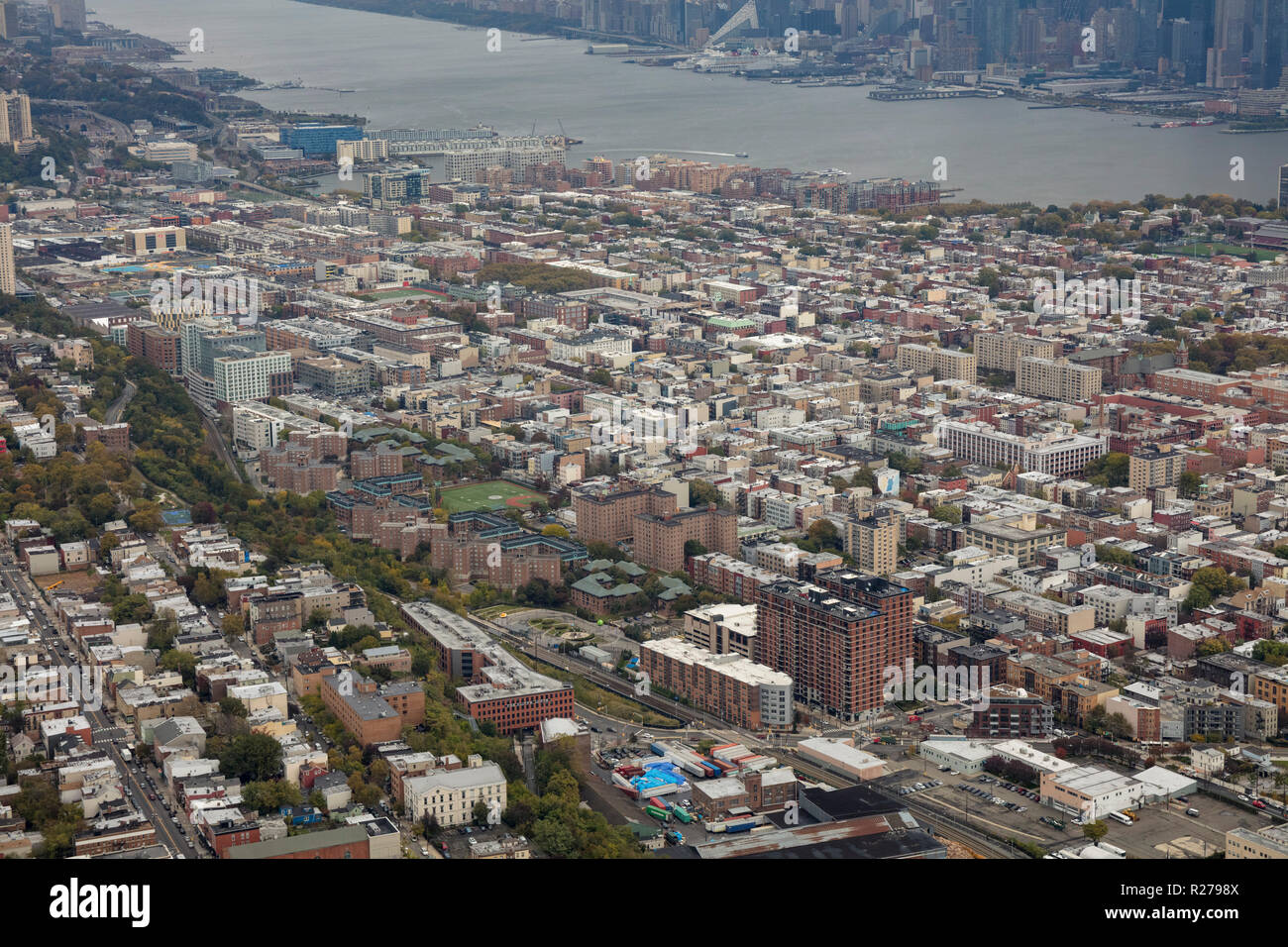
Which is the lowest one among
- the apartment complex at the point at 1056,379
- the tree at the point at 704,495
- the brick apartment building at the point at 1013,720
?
the brick apartment building at the point at 1013,720

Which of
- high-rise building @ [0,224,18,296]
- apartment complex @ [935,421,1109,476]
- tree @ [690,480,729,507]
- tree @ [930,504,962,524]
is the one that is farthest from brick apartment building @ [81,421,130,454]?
apartment complex @ [935,421,1109,476]

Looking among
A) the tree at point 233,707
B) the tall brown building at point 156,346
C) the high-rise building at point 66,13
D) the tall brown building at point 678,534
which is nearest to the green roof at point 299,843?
the tree at point 233,707

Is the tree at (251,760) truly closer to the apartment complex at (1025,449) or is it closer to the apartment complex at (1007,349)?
the apartment complex at (1025,449)

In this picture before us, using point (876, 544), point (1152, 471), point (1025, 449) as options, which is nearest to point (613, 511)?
point (876, 544)

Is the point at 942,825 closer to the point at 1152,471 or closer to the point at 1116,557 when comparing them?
the point at 1116,557

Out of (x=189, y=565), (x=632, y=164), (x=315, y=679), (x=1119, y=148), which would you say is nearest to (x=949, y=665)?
(x=315, y=679)

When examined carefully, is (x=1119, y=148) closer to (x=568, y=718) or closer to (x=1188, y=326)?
(x=1188, y=326)

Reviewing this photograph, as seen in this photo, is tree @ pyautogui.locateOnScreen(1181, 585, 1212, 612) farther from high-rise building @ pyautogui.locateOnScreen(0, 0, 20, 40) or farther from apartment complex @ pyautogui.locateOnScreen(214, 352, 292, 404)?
high-rise building @ pyautogui.locateOnScreen(0, 0, 20, 40)

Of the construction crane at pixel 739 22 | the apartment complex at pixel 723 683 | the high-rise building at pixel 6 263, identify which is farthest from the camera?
the construction crane at pixel 739 22
